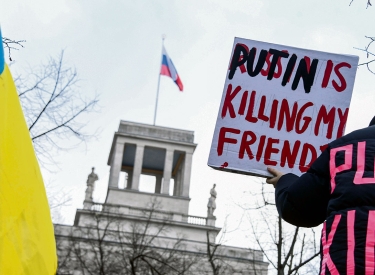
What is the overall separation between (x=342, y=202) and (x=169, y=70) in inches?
1778

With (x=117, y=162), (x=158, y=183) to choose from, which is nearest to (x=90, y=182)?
(x=117, y=162)

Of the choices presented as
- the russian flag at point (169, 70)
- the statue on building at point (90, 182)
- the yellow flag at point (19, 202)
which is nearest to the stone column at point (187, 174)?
the russian flag at point (169, 70)

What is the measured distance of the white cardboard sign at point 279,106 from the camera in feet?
11.8

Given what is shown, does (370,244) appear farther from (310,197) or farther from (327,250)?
(310,197)

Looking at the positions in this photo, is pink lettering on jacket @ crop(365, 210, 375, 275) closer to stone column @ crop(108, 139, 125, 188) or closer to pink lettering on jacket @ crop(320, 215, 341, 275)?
pink lettering on jacket @ crop(320, 215, 341, 275)

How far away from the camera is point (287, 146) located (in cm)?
366

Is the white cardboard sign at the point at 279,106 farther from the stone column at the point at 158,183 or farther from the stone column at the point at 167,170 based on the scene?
the stone column at the point at 158,183

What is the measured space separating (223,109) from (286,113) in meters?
0.34

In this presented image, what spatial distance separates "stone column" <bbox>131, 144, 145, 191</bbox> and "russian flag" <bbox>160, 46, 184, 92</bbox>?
17.7 ft

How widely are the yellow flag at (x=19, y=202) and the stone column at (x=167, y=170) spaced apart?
44741 mm

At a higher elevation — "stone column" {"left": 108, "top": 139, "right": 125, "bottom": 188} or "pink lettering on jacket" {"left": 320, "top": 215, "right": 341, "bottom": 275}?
"stone column" {"left": 108, "top": 139, "right": 125, "bottom": 188}

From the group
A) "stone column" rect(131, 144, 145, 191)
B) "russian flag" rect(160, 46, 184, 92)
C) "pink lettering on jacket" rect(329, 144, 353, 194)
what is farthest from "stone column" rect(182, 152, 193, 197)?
"pink lettering on jacket" rect(329, 144, 353, 194)

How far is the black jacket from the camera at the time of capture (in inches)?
82.8

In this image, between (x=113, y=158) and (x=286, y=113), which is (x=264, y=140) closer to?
(x=286, y=113)
